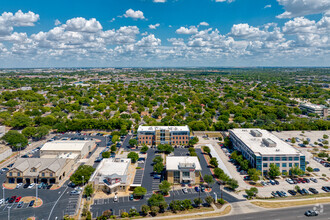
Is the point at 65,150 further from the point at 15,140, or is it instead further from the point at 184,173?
the point at 184,173

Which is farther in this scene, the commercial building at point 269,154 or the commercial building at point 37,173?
the commercial building at point 269,154

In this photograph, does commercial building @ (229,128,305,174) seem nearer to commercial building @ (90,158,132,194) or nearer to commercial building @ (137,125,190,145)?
commercial building @ (137,125,190,145)

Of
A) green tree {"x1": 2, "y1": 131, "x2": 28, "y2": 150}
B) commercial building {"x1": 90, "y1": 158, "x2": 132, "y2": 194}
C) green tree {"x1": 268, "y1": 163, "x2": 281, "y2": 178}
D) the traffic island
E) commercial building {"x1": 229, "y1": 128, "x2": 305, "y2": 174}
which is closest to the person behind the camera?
the traffic island

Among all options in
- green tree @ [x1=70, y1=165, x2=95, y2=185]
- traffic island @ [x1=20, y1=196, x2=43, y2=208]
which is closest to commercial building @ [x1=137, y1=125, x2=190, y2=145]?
green tree @ [x1=70, y1=165, x2=95, y2=185]

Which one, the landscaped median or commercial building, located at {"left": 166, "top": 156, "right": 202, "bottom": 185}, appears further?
commercial building, located at {"left": 166, "top": 156, "right": 202, "bottom": 185}

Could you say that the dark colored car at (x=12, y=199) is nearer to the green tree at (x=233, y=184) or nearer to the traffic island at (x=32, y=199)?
the traffic island at (x=32, y=199)

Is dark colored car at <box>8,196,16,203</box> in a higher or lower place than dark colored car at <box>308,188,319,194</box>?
higher

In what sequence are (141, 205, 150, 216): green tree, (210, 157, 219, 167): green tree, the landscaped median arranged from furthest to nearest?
(210, 157, 219, 167): green tree
the landscaped median
(141, 205, 150, 216): green tree

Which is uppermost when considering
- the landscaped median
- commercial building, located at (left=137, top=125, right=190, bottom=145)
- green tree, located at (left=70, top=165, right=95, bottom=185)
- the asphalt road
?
commercial building, located at (left=137, top=125, right=190, bottom=145)

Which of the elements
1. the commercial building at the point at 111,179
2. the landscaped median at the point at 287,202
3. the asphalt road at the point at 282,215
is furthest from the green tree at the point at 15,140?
the landscaped median at the point at 287,202
